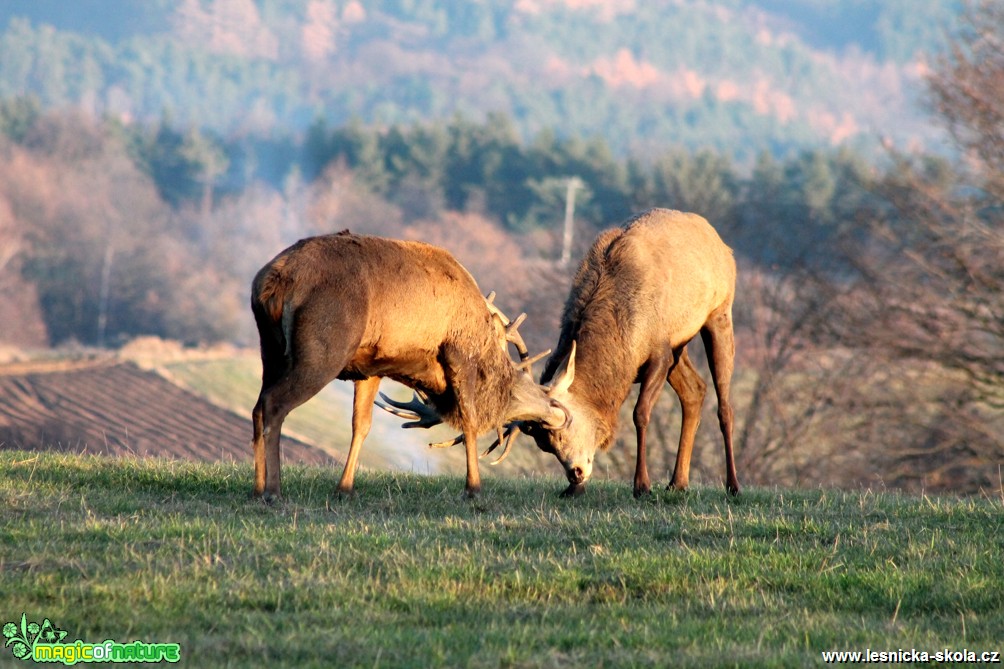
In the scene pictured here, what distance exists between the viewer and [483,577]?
22.8 ft

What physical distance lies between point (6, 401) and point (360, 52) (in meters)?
162

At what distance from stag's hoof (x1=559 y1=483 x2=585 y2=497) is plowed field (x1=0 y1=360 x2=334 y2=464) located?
8.69 meters

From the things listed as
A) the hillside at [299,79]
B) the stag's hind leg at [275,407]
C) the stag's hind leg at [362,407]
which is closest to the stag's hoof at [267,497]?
the stag's hind leg at [275,407]

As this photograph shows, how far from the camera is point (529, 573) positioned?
7.08 meters

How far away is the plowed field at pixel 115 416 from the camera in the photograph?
863 inches

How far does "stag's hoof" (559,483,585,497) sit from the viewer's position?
1068cm

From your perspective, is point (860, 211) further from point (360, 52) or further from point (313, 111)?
point (360, 52)

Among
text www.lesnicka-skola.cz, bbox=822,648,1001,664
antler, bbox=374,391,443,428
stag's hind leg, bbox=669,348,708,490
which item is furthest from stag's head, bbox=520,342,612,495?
text www.lesnicka-skola.cz, bbox=822,648,1001,664

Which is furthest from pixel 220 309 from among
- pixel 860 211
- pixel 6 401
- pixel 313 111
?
pixel 313 111

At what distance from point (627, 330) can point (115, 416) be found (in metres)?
16.9

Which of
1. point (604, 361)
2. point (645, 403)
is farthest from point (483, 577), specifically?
point (604, 361)

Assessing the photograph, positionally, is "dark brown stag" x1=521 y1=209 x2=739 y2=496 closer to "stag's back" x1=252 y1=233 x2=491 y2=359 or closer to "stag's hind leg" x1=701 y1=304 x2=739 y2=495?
"stag's hind leg" x1=701 y1=304 x2=739 y2=495

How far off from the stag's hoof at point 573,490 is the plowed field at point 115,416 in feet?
28.5

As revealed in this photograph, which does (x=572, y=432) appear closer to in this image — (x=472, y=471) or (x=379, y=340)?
(x=472, y=471)
